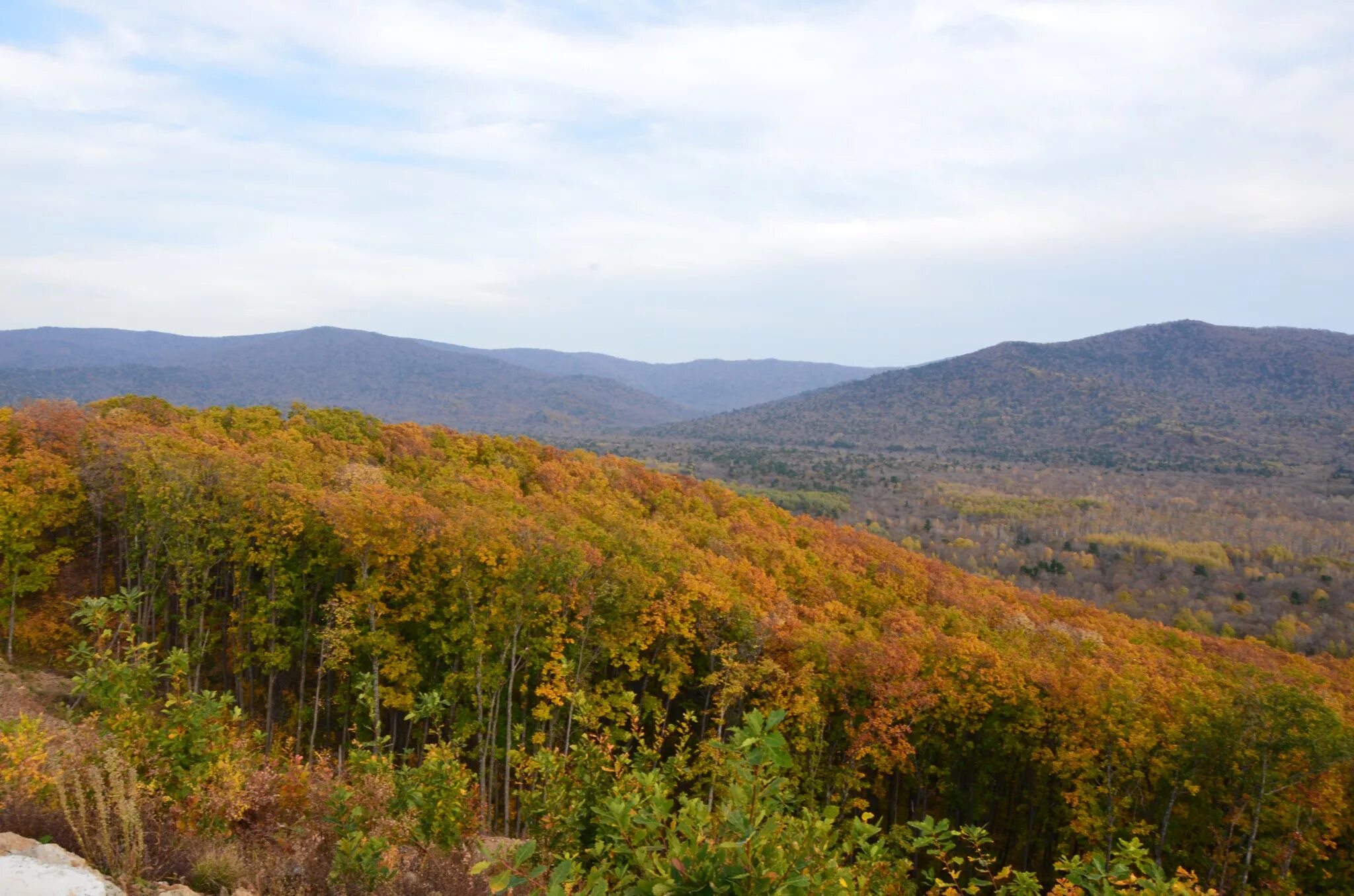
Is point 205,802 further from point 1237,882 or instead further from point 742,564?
point 1237,882

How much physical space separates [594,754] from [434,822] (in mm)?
2387

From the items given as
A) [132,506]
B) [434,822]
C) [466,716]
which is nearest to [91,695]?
[434,822]

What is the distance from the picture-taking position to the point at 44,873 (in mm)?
5422

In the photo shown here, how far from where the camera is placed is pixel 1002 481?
14112 cm

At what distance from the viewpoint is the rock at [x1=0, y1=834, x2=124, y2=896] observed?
206 inches

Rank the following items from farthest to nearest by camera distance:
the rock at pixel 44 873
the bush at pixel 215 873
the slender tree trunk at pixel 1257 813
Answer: the slender tree trunk at pixel 1257 813 < the bush at pixel 215 873 < the rock at pixel 44 873

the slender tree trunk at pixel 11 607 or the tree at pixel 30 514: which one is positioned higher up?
the tree at pixel 30 514

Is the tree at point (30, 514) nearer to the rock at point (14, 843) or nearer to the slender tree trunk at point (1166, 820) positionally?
the rock at point (14, 843)

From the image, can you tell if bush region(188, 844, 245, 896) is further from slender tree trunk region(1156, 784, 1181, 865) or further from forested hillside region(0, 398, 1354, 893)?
slender tree trunk region(1156, 784, 1181, 865)

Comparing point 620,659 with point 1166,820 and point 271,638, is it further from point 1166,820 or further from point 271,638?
point 1166,820

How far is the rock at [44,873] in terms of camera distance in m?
5.23


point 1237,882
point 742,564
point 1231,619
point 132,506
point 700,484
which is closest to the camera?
point 1237,882

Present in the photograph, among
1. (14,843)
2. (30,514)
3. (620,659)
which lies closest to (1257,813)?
(620,659)

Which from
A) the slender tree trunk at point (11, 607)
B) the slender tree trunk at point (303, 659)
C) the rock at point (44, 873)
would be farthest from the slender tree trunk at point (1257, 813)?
the slender tree trunk at point (11, 607)
